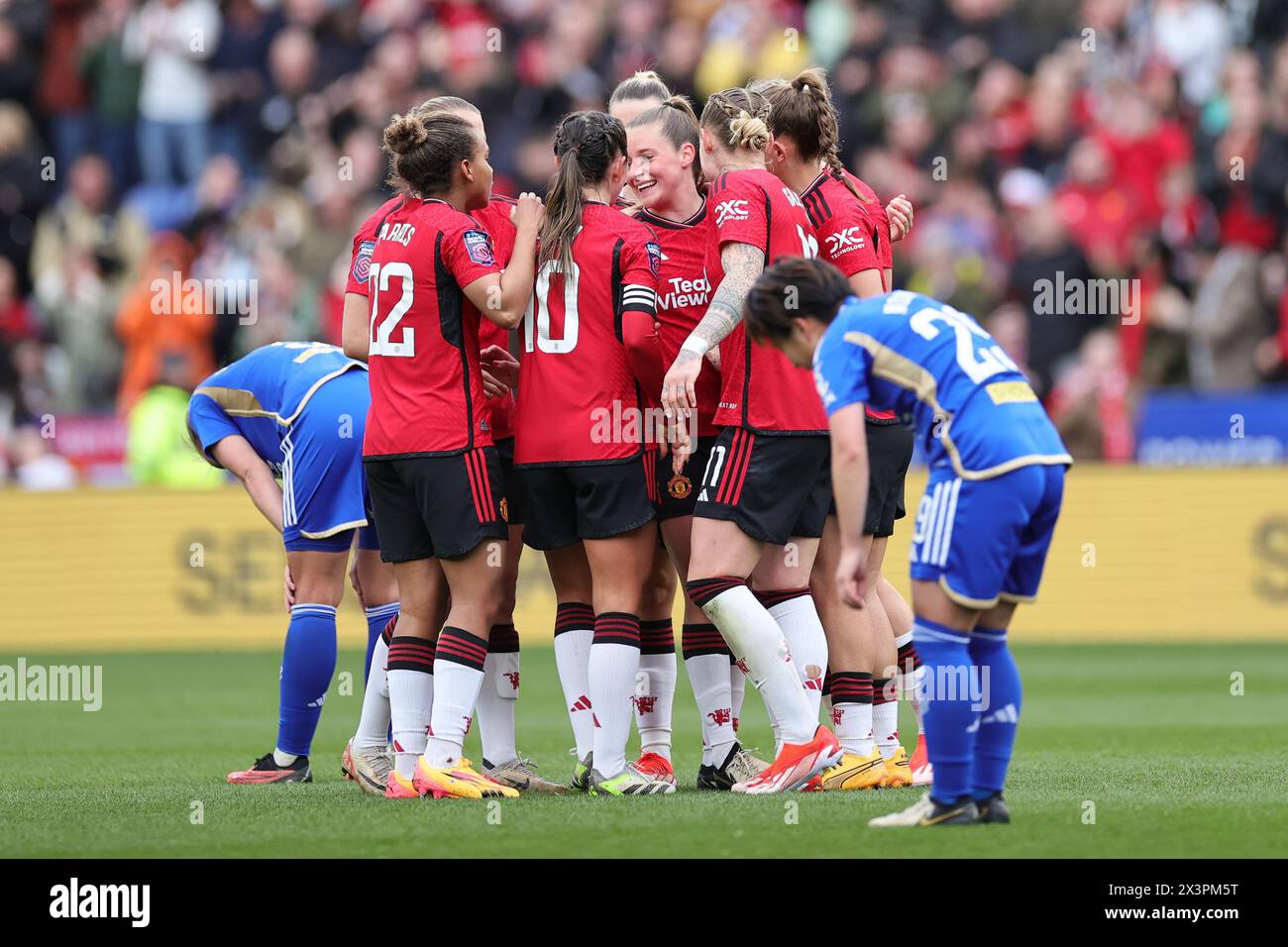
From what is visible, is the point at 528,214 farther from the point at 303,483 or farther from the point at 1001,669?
the point at 1001,669

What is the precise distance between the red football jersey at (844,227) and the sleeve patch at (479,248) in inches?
53.3

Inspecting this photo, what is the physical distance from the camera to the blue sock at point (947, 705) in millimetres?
6312

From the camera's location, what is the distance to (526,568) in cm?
1531

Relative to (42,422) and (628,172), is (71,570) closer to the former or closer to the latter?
(42,422)

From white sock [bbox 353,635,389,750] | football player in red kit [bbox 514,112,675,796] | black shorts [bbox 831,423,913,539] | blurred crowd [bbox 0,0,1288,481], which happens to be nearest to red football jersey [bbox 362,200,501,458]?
football player in red kit [bbox 514,112,675,796]

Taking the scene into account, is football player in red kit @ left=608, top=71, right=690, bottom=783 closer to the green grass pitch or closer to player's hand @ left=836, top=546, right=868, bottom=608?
the green grass pitch

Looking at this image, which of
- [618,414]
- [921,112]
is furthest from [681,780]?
[921,112]

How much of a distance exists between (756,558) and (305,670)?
210cm

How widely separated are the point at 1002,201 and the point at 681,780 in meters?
11.6

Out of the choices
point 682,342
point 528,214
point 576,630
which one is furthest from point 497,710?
point 528,214

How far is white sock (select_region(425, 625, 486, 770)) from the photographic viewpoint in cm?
744

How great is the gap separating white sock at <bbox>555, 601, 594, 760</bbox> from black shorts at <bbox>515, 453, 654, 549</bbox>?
0.34 meters

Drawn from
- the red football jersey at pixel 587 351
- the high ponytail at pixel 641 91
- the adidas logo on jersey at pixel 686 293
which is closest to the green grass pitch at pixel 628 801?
the red football jersey at pixel 587 351

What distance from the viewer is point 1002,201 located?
18766 mm
